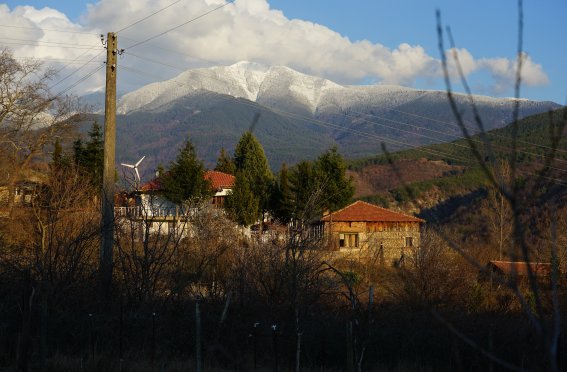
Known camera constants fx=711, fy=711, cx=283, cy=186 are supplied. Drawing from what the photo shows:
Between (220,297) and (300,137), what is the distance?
507 feet

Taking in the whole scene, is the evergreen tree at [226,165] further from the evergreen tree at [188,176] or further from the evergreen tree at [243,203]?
the evergreen tree at [243,203]

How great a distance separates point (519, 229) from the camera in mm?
1998

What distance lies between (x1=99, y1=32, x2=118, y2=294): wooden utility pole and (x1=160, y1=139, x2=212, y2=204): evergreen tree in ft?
68.0

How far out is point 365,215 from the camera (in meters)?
43.7

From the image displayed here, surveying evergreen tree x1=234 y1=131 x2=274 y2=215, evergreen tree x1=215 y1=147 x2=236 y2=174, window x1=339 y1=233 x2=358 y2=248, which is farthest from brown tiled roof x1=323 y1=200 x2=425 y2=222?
evergreen tree x1=215 y1=147 x2=236 y2=174

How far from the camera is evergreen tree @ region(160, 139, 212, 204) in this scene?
3828 cm

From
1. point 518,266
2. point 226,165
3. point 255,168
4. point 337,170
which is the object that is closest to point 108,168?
point 518,266

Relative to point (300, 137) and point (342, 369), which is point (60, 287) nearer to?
point (342, 369)

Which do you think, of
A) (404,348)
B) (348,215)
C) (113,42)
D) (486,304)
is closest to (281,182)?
(348,215)

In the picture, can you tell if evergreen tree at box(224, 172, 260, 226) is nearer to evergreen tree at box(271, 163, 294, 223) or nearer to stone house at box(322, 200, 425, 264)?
evergreen tree at box(271, 163, 294, 223)

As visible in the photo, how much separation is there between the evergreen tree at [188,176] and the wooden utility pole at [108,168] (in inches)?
816

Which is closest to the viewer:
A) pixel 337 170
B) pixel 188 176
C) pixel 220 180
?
pixel 188 176

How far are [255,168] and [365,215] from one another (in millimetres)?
9066

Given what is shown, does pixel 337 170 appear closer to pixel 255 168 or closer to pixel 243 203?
pixel 255 168
